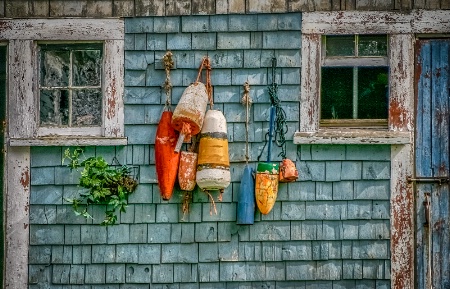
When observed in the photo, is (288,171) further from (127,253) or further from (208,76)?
(127,253)

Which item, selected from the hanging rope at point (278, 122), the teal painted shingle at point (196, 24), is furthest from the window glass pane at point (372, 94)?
the teal painted shingle at point (196, 24)

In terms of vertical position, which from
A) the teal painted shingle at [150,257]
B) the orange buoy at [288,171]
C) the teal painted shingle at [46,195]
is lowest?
the teal painted shingle at [150,257]

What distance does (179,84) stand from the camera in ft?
20.6

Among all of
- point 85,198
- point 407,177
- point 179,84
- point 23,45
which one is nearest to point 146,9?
point 179,84

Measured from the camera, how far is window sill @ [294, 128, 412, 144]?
20.2 ft

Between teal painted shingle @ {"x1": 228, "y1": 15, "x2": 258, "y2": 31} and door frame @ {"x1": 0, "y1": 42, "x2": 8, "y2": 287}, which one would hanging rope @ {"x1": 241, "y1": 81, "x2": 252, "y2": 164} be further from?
door frame @ {"x1": 0, "y1": 42, "x2": 8, "y2": 287}

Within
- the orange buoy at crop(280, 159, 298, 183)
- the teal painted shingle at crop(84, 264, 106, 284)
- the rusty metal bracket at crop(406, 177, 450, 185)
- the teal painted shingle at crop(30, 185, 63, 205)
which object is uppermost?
the orange buoy at crop(280, 159, 298, 183)

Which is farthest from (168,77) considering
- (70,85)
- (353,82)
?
(353,82)

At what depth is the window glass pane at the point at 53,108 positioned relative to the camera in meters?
6.41

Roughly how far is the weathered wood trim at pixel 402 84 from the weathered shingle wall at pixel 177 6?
0.31 meters

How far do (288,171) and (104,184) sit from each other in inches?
60.4

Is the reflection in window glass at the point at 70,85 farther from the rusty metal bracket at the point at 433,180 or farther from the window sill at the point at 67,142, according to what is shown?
the rusty metal bracket at the point at 433,180

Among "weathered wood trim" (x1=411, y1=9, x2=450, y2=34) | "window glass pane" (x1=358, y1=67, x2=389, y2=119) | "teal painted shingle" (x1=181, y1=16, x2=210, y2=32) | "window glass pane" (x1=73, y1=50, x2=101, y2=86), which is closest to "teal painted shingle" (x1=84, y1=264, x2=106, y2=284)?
"window glass pane" (x1=73, y1=50, x2=101, y2=86)

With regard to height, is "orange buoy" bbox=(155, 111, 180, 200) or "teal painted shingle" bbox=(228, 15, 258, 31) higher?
"teal painted shingle" bbox=(228, 15, 258, 31)
